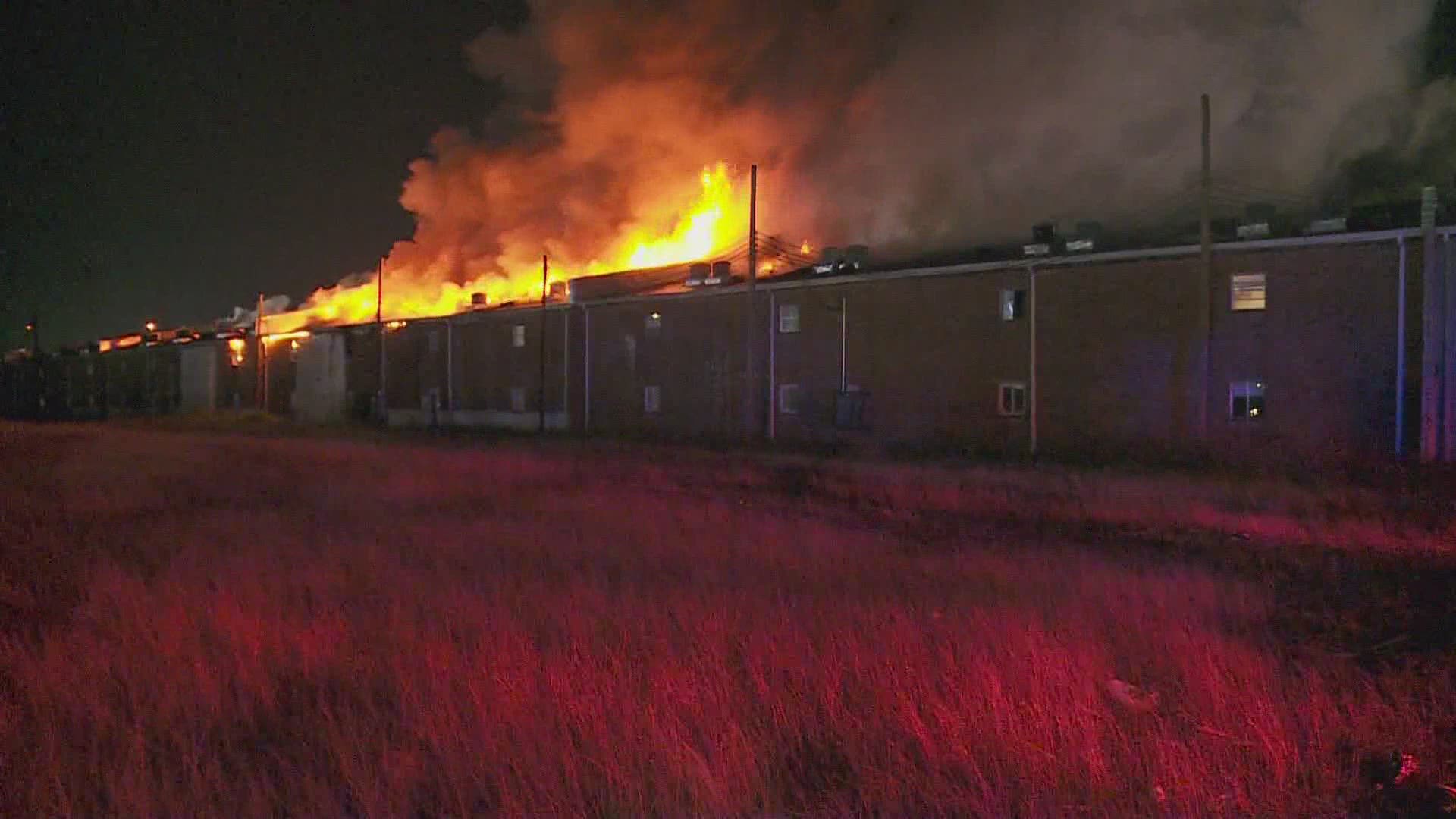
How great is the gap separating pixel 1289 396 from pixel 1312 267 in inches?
114

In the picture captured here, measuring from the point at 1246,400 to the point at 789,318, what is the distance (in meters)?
13.7

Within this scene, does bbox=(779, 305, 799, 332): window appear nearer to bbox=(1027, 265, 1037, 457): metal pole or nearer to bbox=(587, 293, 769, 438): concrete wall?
bbox=(587, 293, 769, 438): concrete wall

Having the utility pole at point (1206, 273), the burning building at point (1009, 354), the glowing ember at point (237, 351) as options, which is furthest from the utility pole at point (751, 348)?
the glowing ember at point (237, 351)

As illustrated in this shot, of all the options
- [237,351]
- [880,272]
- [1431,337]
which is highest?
[880,272]

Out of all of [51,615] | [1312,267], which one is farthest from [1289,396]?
[51,615]

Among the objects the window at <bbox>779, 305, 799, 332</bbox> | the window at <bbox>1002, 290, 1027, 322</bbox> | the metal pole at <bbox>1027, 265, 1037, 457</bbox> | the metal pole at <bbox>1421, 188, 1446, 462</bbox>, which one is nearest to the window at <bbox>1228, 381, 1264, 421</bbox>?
the metal pole at <bbox>1421, 188, 1446, 462</bbox>

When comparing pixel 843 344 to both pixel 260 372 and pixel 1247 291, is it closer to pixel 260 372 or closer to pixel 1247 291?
pixel 1247 291

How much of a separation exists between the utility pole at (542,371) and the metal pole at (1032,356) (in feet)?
56.7

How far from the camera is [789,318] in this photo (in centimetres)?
3356

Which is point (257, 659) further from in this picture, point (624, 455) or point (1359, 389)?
point (1359, 389)

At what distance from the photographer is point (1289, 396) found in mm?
23938

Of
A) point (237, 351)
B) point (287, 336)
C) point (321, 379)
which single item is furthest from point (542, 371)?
point (237, 351)

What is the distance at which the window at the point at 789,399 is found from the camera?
33.0 meters

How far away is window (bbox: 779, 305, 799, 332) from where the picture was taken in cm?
3331
